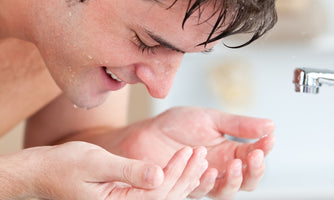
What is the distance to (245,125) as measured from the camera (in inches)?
31.9

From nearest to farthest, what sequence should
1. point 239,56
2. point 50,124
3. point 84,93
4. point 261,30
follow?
point 261,30
point 84,93
point 50,124
point 239,56

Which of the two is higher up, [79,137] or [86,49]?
[86,49]

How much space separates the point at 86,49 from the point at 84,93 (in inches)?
4.0

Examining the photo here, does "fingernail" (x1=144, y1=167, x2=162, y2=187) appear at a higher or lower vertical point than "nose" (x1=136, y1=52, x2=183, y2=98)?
lower

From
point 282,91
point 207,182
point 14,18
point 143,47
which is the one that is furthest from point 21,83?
point 282,91

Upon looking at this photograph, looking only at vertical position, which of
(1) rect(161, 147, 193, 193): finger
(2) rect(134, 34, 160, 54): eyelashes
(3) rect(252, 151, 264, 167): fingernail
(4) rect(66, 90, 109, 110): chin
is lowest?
(3) rect(252, 151, 264, 167): fingernail

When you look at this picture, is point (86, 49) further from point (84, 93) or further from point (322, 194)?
point (322, 194)

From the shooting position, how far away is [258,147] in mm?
763

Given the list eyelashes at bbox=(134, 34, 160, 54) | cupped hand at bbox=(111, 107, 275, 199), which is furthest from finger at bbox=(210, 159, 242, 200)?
eyelashes at bbox=(134, 34, 160, 54)

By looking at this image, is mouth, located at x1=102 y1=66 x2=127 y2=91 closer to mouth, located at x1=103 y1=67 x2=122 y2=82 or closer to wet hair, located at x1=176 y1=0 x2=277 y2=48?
mouth, located at x1=103 y1=67 x2=122 y2=82

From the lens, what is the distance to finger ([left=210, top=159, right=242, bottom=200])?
71 centimetres

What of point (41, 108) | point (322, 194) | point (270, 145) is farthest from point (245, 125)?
point (322, 194)

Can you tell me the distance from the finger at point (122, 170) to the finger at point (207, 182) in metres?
0.14

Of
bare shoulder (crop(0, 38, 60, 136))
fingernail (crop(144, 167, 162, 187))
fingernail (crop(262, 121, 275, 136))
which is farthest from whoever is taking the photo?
bare shoulder (crop(0, 38, 60, 136))
